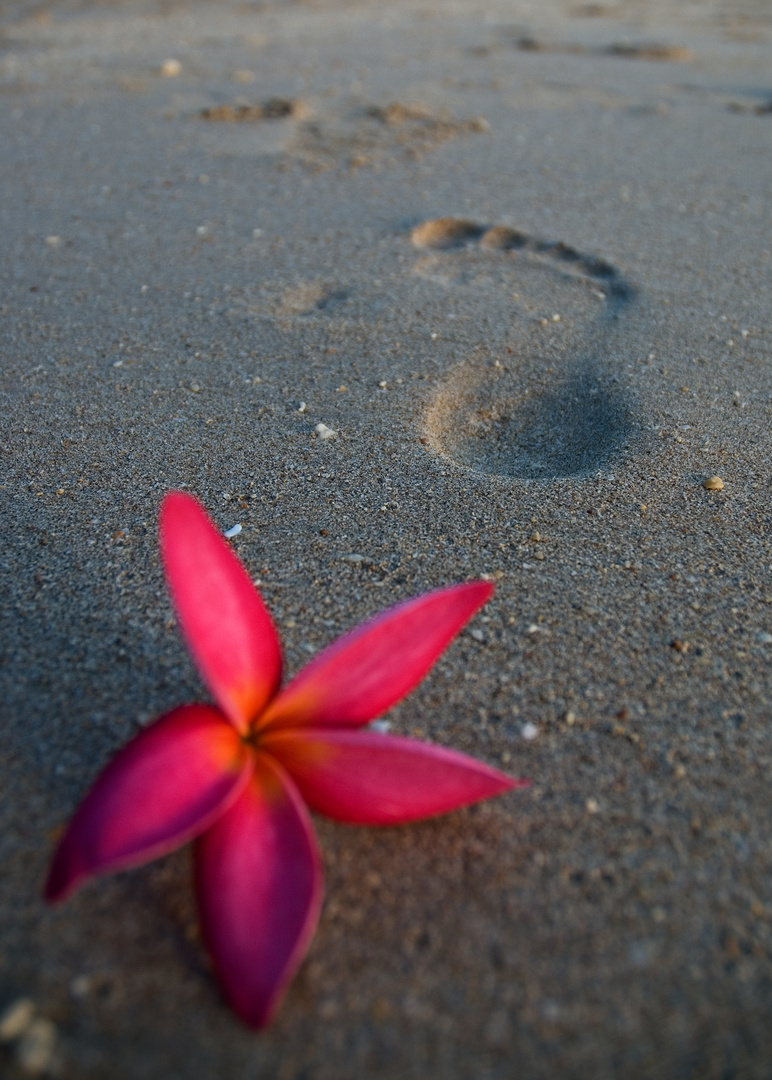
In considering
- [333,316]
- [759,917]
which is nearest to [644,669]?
[759,917]

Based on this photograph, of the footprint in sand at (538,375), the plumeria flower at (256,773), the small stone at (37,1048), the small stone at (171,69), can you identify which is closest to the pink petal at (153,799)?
the plumeria flower at (256,773)

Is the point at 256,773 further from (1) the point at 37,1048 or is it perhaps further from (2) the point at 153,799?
(1) the point at 37,1048

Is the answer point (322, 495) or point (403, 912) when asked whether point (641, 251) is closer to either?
point (322, 495)

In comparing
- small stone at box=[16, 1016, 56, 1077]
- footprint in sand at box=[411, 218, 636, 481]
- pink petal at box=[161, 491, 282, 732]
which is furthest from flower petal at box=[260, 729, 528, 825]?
footprint in sand at box=[411, 218, 636, 481]

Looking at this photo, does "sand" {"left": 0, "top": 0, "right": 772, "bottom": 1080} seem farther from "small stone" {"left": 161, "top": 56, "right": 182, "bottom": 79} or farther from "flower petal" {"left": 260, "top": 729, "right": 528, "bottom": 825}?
"small stone" {"left": 161, "top": 56, "right": 182, "bottom": 79}

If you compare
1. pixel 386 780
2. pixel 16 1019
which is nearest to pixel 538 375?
pixel 386 780

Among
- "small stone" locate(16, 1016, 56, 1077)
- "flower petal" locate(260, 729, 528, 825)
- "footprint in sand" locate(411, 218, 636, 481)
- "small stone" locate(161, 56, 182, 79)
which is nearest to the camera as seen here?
"small stone" locate(16, 1016, 56, 1077)

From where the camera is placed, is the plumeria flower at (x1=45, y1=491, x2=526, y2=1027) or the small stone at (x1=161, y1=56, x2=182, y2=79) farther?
the small stone at (x1=161, y1=56, x2=182, y2=79)
